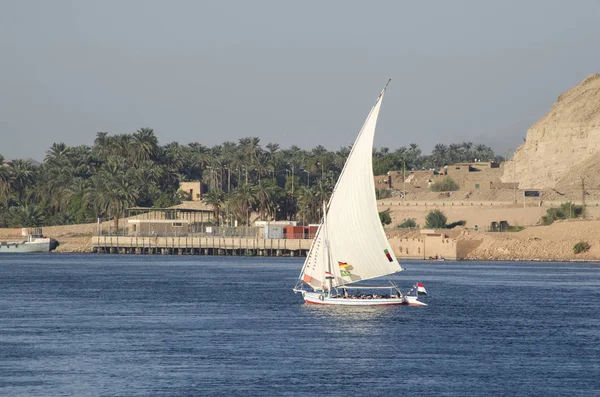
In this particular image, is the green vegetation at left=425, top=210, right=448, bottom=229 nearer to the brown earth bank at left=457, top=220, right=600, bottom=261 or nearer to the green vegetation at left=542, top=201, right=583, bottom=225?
the green vegetation at left=542, top=201, right=583, bottom=225

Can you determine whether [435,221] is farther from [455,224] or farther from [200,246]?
[200,246]

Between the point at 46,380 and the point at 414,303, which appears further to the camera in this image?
the point at 414,303

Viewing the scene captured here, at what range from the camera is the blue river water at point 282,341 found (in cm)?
4225

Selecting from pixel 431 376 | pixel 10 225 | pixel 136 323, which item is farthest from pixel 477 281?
pixel 10 225

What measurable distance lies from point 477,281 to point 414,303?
32867 mm

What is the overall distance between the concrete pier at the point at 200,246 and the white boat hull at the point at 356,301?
278ft

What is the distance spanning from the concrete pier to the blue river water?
61.5 meters

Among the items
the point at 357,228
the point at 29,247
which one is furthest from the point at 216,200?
the point at 357,228

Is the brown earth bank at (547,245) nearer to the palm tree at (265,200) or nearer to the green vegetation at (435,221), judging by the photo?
the green vegetation at (435,221)

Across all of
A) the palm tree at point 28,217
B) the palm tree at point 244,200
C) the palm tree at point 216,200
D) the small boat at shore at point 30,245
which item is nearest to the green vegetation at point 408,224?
the palm tree at point 244,200

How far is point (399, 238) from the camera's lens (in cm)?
15425

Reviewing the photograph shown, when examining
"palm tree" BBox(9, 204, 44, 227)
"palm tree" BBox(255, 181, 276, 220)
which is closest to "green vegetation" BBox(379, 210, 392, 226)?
"palm tree" BBox(255, 181, 276, 220)

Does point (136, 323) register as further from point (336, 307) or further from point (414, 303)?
point (414, 303)

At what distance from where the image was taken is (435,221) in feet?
577
